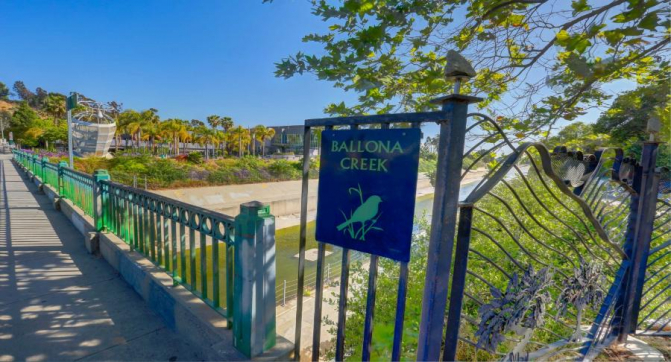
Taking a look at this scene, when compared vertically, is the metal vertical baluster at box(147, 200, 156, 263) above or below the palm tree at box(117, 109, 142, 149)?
below

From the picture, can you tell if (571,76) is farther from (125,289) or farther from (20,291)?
(20,291)

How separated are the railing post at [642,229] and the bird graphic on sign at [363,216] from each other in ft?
6.21

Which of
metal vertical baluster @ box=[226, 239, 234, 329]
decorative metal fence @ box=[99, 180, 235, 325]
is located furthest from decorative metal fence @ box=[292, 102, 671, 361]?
decorative metal fence @ box=[99, 180, 235, 325]

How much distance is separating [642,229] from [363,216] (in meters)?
2.00

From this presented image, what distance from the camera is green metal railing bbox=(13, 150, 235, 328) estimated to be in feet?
7.37

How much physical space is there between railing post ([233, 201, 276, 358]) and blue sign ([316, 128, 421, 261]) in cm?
40

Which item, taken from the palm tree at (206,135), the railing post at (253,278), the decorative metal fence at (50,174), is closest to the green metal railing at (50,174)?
the decorative metal fence at (50,174)

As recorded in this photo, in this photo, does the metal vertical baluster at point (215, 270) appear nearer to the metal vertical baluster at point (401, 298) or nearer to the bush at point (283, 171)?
the metal vertical baluster at point (401, 298)

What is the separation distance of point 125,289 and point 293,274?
9.67 meters

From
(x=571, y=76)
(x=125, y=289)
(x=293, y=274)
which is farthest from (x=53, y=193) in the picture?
(x=571, y=76)

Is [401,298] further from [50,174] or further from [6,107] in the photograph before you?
[6,107]

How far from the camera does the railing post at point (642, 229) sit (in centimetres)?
203

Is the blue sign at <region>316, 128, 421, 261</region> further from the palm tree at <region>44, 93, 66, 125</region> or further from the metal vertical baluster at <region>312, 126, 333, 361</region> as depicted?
the palm tree at <region>44, 93, 66, 125</region>

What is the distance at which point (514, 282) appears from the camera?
152 cm
